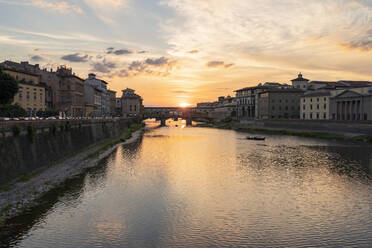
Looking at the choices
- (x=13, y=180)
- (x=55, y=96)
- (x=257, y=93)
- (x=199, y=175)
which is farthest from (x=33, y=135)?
(x=257, y=93)

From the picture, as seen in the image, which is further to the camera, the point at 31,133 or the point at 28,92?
the point at 28,92

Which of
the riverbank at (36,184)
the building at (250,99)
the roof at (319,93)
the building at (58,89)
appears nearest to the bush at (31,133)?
the riverbank at (36,184)

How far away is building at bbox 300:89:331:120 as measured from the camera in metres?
114

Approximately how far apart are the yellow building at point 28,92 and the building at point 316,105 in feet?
302

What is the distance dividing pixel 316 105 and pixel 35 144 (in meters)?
107

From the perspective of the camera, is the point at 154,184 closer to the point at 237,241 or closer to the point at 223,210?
the point at 223,210

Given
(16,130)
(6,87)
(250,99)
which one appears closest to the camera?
(16,130)

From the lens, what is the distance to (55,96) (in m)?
91.6

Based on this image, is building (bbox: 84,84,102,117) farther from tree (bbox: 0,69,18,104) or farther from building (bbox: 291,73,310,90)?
building (bbox: 291,73,310,90)

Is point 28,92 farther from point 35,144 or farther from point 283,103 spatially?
point 283,103

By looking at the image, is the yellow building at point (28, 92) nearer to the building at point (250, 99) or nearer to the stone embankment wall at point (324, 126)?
the stone embankment wall at point (324, 126)

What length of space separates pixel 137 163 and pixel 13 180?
1978 centimetres

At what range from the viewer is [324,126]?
3669 inches

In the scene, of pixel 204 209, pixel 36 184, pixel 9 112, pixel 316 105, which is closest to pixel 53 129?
pixel 9 112
